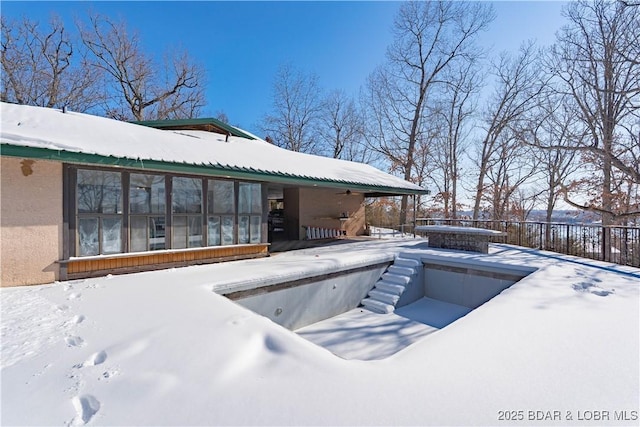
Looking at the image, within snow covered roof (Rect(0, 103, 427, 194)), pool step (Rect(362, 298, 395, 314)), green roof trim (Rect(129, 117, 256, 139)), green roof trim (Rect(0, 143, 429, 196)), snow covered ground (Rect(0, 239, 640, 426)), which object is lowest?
pool step (Rect(362, 298, 395, 314))

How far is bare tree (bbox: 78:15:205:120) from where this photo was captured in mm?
19328

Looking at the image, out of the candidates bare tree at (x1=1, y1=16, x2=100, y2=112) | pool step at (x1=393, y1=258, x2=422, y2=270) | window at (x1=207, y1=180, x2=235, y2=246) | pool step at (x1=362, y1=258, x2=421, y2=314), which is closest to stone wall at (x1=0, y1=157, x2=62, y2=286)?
window at (x1=207, y1=180, x2=235, y2=246)

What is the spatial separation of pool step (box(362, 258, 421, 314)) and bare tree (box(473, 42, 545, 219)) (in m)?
15.2

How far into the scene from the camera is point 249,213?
7.19 meters

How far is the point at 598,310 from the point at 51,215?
27.3 feet

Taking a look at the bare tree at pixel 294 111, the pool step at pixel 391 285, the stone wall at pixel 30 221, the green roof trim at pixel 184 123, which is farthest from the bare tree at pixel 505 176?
the stone wall at pixel 30 221

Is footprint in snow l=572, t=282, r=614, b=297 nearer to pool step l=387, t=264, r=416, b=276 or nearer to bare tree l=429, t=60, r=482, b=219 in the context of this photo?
pool step l=387, t=264, r=416, b=276

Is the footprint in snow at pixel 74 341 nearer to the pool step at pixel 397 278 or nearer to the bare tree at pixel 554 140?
the pool step at pixel 397 278

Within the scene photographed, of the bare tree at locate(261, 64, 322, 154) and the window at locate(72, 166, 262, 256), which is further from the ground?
the bare tree at locate(261, 64, 322, 154)

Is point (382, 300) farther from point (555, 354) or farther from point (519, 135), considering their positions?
point (519, 135)

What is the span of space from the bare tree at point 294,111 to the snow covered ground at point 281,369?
22626 mm

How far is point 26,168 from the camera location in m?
4.50

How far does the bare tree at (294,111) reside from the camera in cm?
2502

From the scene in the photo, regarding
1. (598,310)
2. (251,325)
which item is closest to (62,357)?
(251,325)
